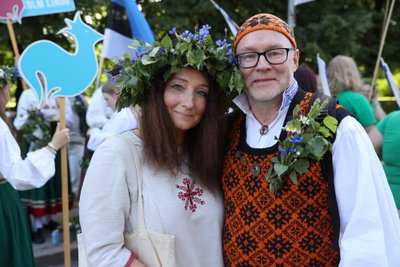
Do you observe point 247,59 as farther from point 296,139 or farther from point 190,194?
point 190,194

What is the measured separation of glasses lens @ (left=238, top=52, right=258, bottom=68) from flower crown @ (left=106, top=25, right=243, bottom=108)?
3cm

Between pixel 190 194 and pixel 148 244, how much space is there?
0.28 metres

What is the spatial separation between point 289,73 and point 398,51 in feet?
33.4

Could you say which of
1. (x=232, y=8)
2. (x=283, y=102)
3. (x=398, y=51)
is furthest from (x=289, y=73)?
(x=398, y=51)

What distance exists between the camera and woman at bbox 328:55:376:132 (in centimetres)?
431

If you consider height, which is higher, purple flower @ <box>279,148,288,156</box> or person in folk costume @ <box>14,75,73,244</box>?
purple flower @ <box>279,148,288,156</box>

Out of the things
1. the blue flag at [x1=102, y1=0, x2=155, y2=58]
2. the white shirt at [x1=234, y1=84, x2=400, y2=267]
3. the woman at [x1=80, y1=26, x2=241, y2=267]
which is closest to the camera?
the white shirt at [x1=234, y1=84, x2=400, y2=267]

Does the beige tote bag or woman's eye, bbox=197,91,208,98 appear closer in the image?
the beige tote bag

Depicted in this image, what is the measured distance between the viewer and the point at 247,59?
81.2 inches

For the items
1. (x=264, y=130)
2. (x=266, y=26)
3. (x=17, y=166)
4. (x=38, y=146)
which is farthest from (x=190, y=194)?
(x=38, y=146)

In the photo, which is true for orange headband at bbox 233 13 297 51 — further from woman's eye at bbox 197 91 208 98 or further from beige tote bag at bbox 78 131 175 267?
beige tote bag at bbox 78 131 175 267

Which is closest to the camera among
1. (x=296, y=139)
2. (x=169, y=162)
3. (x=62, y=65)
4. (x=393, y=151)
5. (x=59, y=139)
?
(x=296, y=139)

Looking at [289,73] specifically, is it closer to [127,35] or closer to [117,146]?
[117,146]

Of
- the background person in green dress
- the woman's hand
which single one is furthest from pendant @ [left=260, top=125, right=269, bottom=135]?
the woman's hand
